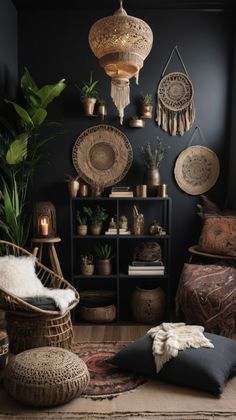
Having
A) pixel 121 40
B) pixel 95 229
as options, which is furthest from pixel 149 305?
pixel 121 40

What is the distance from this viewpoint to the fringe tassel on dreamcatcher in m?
4.06

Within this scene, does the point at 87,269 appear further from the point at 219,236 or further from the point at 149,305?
the point at 219,236

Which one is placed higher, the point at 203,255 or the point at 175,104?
the point at 175,104

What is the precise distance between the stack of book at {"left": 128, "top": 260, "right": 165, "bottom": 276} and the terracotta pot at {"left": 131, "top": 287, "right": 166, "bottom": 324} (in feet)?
0.54

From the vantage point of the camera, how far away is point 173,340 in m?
2.69

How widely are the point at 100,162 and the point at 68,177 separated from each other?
344mm

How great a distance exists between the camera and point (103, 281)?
4.19m

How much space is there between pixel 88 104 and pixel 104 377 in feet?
7.80

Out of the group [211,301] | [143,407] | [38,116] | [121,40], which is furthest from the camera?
[38,116]

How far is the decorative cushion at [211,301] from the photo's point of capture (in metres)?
2.90

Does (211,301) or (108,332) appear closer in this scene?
(211,301)

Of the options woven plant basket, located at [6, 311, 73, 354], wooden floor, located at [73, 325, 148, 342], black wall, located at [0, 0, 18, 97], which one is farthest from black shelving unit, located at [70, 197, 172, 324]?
black wall, located at [0, 0, 18, 97]

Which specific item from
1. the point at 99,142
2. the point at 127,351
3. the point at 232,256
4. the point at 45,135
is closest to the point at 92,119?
the point at 99,142

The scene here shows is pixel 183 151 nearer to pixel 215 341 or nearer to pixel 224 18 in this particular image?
pixel 224 18
